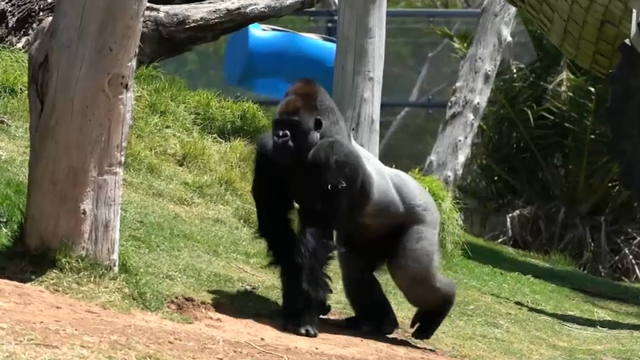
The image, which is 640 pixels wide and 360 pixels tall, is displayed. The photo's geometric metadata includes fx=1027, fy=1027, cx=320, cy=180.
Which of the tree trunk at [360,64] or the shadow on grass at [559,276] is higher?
the tree trunk at [360,64]

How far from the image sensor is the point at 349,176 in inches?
187

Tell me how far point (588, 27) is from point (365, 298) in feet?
9.54

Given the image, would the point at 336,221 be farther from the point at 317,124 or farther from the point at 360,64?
the point at 360,64

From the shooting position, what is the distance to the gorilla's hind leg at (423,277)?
5.02 metres

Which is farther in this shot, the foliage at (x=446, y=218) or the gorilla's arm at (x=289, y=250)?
the foliage at (x=446, y=218)

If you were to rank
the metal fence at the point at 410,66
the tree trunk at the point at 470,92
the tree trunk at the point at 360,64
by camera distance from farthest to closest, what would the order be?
1. the metal fence at the point at 410,66
2. the tree trunk at the point at 470,92
3. the tree trunk at the point at 360,64

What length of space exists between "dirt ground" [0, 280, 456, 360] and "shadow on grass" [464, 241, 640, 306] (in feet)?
15.1

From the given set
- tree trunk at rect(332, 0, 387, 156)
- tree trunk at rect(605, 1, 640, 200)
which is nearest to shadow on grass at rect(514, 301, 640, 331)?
tree trunk at rect(332, 0, 387, 156)

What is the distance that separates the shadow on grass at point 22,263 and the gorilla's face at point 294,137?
1082 millimetres

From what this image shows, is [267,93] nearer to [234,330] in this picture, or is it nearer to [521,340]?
[521,340]

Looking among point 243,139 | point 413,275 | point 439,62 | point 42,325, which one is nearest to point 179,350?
point 42,325

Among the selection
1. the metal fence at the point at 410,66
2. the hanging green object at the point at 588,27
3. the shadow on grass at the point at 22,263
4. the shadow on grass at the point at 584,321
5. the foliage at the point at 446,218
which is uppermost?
the hanging green object at the point at 588,27

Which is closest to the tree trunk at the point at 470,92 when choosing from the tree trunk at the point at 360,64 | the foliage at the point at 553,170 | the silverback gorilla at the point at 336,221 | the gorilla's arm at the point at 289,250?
the foliage at the point at 553,170

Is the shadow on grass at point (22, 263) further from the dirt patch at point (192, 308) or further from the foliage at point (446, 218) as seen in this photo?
the foliage at point (446, 218)
